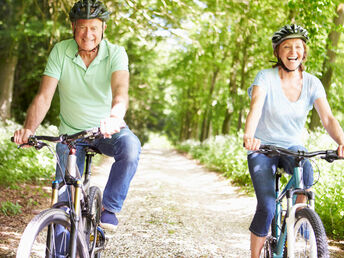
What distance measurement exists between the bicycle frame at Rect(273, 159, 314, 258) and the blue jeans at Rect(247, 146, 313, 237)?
12 cm

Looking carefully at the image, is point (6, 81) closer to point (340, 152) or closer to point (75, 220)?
point (75, 220)

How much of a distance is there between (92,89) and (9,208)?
11.2ft

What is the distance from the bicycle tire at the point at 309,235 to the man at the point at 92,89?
1288 millimetres

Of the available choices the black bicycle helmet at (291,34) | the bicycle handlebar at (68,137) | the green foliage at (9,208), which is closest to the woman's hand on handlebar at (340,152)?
the black bicycle helmet at (291,34)

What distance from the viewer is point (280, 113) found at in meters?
3.38

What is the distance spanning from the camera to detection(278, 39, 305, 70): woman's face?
3453 mm

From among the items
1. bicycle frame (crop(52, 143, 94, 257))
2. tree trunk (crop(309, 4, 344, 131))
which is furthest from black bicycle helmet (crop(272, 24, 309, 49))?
tree trunk (crop(309, 4, 344, 131))

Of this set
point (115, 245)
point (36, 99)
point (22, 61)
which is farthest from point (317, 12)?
point (22, 61)

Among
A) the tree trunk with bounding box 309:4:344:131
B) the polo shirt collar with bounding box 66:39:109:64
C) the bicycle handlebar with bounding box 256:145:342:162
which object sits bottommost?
the bicycle handlebar with bounding box 256:145:342:162

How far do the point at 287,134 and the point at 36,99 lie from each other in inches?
80.6

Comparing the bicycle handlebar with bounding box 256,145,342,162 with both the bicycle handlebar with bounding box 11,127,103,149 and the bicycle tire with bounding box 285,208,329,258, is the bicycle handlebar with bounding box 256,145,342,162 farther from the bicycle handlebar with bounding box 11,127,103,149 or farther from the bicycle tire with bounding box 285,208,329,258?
the bicycle handlebar with bounding box 11,127,103,149

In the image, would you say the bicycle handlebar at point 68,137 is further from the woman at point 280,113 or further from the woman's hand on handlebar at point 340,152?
the woman's hand on handlebar at point 340,152

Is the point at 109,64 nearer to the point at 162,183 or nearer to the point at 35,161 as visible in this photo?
the point at 35,161

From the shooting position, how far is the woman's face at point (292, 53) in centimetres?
345
